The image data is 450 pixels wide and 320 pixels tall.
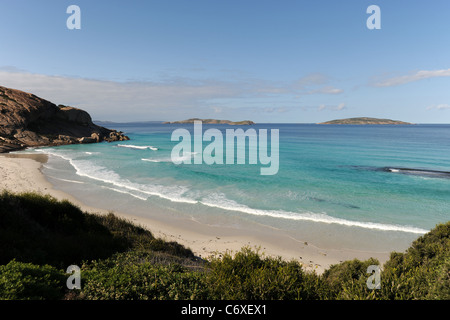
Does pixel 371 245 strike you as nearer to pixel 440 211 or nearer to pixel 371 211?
pixel 371 211

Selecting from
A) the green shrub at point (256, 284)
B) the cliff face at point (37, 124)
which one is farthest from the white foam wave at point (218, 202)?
the cliff face at point (37, 124)

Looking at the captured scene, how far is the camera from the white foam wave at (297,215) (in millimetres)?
14375

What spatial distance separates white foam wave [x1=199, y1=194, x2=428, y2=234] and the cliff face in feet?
151

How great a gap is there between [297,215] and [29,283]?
1474cm

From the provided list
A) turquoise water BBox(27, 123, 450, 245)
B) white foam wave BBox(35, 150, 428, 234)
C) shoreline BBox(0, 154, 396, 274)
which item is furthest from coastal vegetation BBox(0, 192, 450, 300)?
white foam wave BBox(35, 150, 428, 234)

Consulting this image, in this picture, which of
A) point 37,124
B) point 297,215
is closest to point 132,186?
point 297,215

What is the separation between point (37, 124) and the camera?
61094 millimetres

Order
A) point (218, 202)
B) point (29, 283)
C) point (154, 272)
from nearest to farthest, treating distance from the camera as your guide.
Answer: point (29, 283) → point (154, 272) → point (218, 202)

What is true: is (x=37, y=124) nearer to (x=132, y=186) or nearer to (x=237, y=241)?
(x=132, y=186)

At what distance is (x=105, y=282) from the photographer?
15.8 ft

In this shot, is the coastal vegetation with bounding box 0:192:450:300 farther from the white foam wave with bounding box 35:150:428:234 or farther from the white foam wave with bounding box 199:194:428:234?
the white foam wave with bounding box 35:150:428:234

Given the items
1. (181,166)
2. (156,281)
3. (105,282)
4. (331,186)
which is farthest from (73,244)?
(181,166)

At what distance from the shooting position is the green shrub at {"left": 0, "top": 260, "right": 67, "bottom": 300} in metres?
4.02

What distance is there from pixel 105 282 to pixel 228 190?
17.4m
